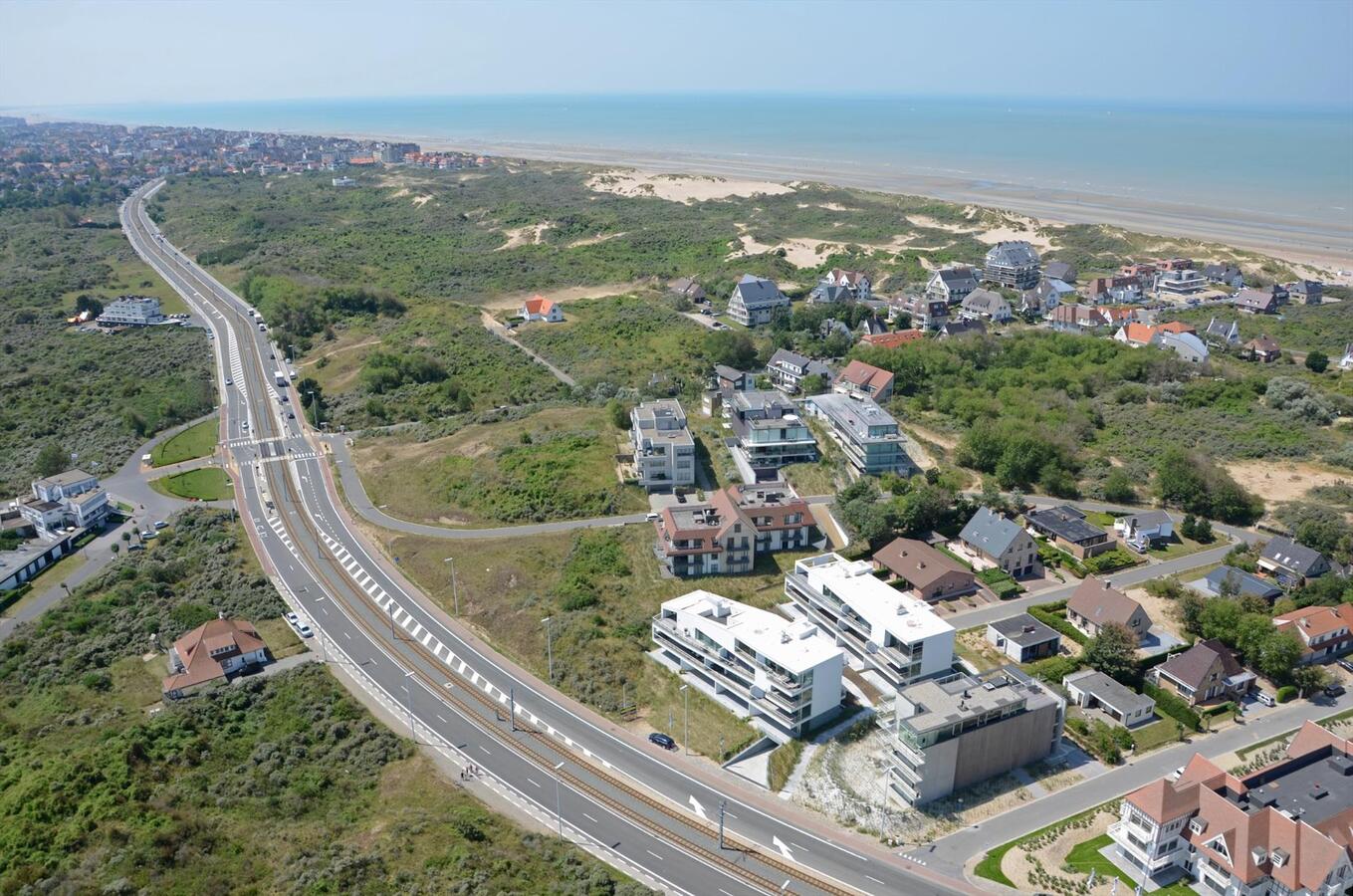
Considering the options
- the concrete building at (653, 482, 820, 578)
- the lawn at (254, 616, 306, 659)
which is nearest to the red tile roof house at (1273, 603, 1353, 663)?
the concrete building at (653, 482, 820, 578)

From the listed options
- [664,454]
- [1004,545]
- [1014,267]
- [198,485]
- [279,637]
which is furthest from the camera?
[1014,267]

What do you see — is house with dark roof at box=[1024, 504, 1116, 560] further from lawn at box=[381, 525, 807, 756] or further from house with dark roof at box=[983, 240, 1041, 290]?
house with dark roof at box=[983, 240, 1041, 290]

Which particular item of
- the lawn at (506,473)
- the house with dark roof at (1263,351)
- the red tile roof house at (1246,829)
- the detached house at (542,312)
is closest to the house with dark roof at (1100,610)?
the red tile roof house at (1246,829)

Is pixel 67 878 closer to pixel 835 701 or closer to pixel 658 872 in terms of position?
pixel 658 872

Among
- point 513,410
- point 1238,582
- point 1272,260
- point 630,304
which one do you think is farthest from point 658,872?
Answer: point 1272,260

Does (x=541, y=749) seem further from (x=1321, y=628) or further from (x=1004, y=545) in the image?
(x=1321, y=628)

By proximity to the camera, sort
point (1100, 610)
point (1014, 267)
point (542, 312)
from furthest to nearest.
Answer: point (1014, 267)
point (542, 312)
point (1100, 610)

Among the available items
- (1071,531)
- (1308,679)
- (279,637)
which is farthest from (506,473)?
(1308,679)
